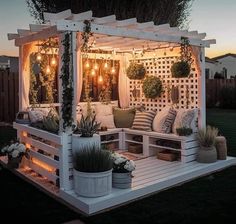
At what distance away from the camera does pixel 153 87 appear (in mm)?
8156

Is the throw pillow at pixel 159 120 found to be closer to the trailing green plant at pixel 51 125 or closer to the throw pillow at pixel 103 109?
the throw pillow at pixel 103 109

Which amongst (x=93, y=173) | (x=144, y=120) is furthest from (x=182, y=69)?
(x=93, y=173)

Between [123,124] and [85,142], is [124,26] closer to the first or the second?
[85,142]

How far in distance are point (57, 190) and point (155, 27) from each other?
3.28 m

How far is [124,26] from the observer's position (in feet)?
19.7

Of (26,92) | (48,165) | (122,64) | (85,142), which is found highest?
(122,64)

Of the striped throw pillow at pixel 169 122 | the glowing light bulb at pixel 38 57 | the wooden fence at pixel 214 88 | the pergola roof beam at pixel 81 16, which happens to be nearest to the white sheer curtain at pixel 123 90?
the striped throw pillow at pixel 169 122

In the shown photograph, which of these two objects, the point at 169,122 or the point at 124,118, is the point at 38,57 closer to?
the point at 124,118

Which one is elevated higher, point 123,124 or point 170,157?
point 123,124

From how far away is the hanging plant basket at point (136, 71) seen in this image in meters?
8.30

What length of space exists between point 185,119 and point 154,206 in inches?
104

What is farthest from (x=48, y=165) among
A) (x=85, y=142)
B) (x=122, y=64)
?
(x=122, y=64)

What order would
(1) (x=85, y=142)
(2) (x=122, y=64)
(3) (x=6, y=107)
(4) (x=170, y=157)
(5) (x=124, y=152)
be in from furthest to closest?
(3) (x=6, y=107)
(2) (x=122, y=64)
(5) (x=124, y=152)
(4) (x=170, y=157)
(1) (x=85, y=142)

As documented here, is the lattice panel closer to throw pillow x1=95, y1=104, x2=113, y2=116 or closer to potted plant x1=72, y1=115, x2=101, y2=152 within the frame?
throw pillow x1=95, y1=104, x2=113, y2=116
